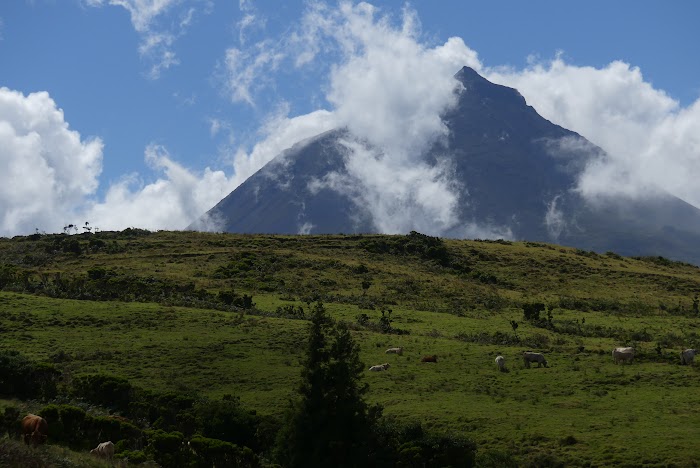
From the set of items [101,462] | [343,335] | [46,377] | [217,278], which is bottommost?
[101,462]

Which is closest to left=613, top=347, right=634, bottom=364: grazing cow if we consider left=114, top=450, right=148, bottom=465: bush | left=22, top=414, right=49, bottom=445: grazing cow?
left=114, top=450, right=148, bottom=465: bush

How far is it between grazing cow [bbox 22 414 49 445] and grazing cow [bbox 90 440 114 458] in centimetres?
191

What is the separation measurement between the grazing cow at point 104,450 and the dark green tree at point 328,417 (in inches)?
269

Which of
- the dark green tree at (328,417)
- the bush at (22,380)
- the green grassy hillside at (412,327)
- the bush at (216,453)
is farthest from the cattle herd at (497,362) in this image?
the bush at (22,380)

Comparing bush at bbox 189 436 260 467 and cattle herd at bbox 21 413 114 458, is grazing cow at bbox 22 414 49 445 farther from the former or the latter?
bush at bbox 189 436 260 467

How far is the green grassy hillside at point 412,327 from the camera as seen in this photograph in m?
34.9

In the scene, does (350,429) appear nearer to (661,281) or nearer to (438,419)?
(438,419)

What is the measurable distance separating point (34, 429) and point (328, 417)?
1150 centimetres

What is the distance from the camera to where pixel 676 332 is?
2356 inches

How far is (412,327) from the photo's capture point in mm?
60375

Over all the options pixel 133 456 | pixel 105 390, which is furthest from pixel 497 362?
pixel 133 456

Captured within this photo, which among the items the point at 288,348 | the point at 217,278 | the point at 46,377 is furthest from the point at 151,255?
the point at 46,377

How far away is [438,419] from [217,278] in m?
51.1

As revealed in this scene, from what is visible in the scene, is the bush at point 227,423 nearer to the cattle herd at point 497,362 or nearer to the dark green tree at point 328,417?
the dark green tree at point 328,417
